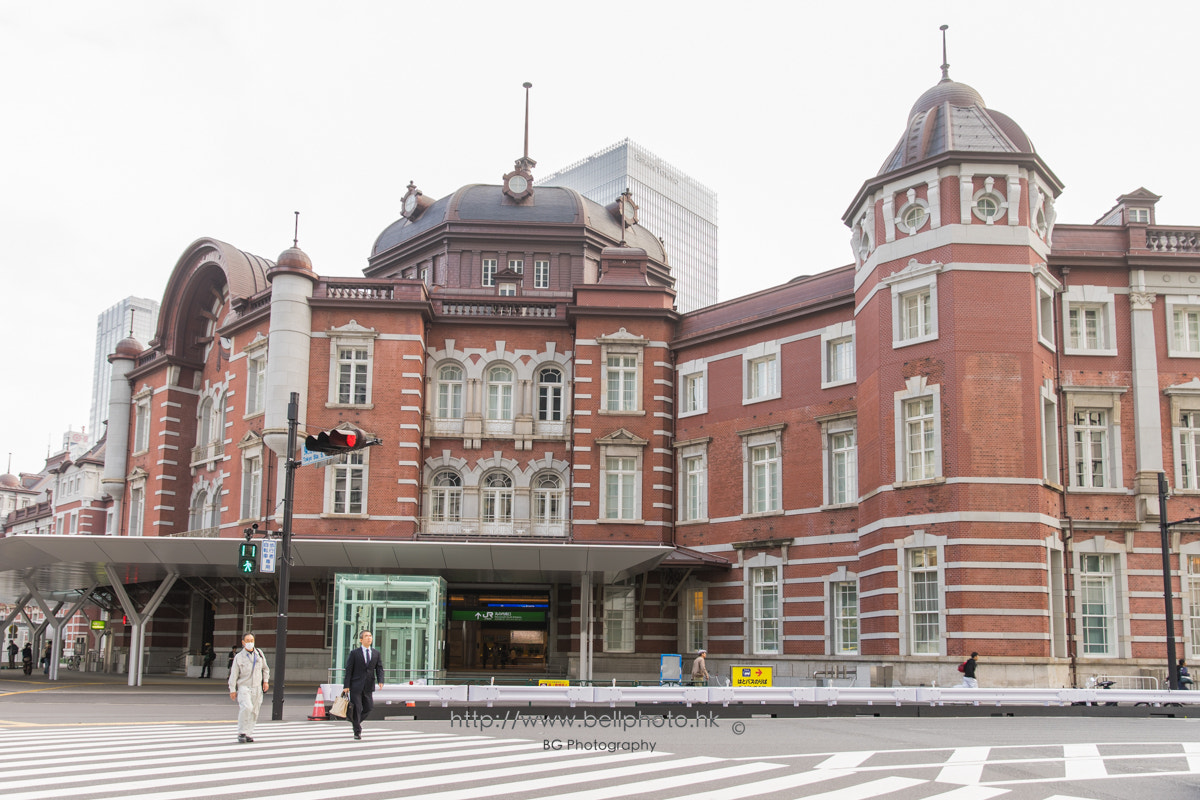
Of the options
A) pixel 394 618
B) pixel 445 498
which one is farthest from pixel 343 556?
pixel 445 498

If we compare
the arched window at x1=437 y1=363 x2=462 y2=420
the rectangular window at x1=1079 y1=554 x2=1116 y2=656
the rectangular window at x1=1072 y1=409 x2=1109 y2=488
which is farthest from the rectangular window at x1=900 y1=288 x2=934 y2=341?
the arched window at x1=437 y1=363 x2=462 y2=420

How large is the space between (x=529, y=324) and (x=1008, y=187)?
53.0 ft

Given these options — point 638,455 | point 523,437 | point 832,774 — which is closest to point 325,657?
point 523,437

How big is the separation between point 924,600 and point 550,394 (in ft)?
49.3

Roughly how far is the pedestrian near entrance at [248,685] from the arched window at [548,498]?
20235 mm

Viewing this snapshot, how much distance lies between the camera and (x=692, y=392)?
123 ft

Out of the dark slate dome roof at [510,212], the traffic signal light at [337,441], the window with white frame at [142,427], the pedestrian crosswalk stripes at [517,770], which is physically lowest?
the pedestrian crosswalk stripes at [517,770]

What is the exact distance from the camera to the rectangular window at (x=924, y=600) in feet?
90.8

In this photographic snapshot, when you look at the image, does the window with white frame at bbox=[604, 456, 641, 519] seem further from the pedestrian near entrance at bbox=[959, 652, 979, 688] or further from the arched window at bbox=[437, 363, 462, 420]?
the pedestrian near entrance at bbox=[959, 652, 979, 688]

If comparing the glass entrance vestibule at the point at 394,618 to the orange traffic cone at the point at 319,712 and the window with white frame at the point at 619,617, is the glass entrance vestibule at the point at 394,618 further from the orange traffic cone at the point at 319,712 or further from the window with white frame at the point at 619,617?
the window with white frame at the point at 619,617

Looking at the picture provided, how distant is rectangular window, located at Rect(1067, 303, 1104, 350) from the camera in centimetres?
3017

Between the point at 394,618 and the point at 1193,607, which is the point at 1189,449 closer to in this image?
the point at 1193,607

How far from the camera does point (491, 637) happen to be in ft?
128

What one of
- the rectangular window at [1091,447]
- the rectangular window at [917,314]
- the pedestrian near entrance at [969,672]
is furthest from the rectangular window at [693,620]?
the rectangular window at [1091,447]
